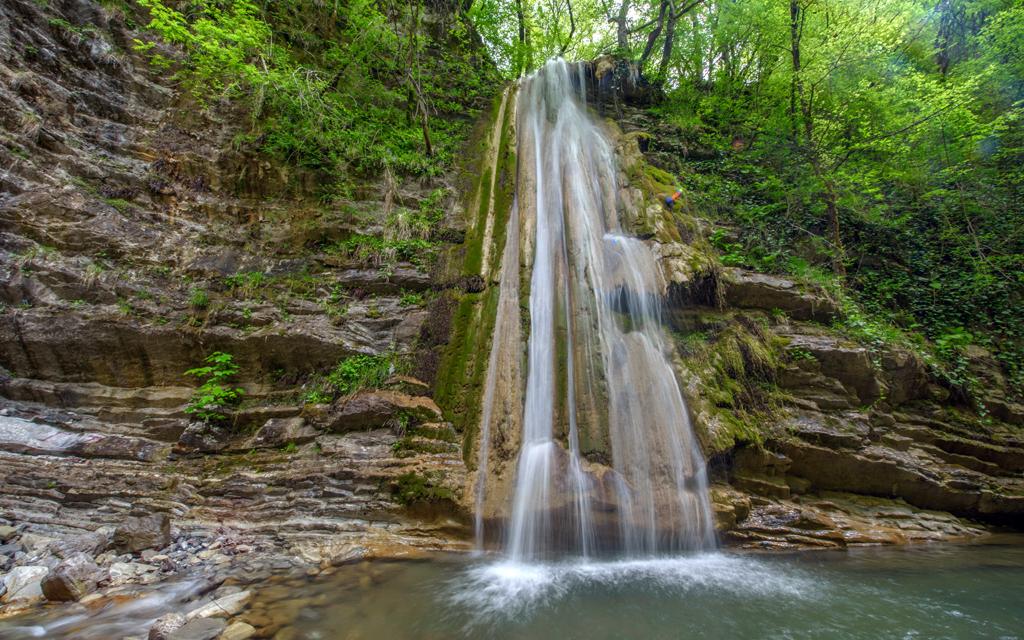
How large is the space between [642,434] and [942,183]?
37.7 feet

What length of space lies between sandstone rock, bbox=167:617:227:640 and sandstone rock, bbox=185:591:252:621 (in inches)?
3.5

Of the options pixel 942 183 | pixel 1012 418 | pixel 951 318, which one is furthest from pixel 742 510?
pixel 942 183

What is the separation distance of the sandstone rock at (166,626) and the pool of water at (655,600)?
26 centimetres

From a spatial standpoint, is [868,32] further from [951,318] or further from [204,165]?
[204,165]

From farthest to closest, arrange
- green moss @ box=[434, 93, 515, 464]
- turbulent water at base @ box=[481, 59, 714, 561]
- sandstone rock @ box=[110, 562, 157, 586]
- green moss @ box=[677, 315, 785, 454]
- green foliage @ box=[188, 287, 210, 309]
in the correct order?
green foliage @ box=[188, 287, 210, 309] → green moss @ box=[434, 93, 515, 464] → green moss @ box=[677, 315, 785, 454] → turbulent water at base @ box=[481, 59, 714, 561] → sandstone rock @ box=[110, 562, 157, 586]

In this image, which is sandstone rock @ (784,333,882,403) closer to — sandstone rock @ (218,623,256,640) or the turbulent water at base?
the turbulent water at base

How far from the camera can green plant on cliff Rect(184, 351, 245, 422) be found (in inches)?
218

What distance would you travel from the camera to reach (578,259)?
6.89 metres

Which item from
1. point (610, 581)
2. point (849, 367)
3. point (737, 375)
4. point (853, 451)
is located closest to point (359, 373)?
point (610, 581)

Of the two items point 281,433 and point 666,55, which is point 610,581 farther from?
point 666,55

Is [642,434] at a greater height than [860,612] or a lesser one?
greater

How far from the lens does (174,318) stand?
19.8 feet

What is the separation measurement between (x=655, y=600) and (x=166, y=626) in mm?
3867

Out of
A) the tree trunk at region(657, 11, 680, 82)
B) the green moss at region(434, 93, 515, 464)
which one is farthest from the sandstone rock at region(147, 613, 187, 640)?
the tree trunk at region(657, 11, 680, 82)
